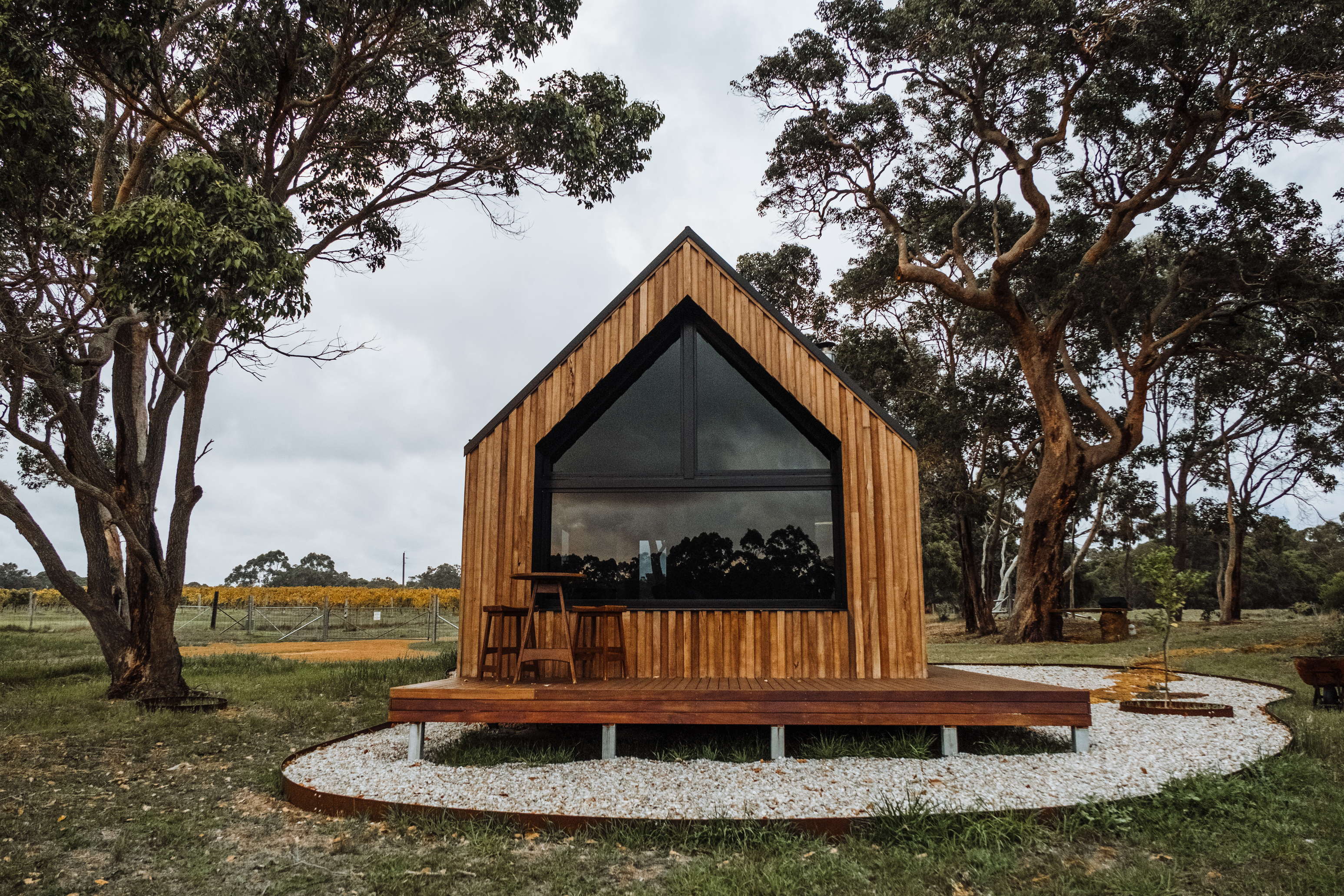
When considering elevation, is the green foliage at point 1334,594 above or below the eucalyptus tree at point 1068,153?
below

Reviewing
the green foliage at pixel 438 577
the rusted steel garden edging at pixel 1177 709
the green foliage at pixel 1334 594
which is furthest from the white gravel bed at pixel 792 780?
the green foliage at pixel 438 577

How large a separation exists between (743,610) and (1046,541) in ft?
39.4

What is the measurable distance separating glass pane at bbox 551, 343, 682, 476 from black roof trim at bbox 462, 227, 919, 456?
0.62 meters

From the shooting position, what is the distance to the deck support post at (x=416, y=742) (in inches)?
217

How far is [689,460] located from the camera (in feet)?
22.1

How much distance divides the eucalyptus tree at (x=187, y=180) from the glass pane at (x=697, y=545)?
12.6ft

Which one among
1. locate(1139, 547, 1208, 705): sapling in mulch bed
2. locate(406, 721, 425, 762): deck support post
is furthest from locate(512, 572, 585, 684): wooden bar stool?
locate(1139, 547, 1208, 705): sapling in mulch bed

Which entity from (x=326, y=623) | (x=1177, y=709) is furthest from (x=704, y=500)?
(x=326, y=623)

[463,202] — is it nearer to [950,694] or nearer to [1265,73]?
[950,694]

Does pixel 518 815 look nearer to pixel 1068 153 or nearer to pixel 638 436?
pixel 638 436

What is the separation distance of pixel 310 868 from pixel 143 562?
663cm

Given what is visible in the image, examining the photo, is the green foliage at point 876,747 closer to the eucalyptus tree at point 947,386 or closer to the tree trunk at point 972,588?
the eucalyptus tree at point 947,386

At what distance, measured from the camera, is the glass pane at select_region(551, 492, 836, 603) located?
21.2 ft

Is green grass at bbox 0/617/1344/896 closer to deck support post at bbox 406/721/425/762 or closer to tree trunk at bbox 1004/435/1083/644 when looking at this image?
deck support post at bbox 406/721/425/762
